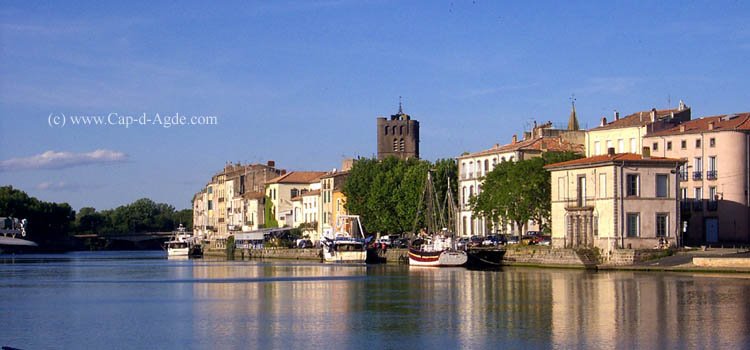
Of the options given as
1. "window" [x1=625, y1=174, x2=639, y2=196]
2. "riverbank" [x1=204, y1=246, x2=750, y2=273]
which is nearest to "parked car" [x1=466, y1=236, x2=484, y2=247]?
"riverbank" [x1=204, y1=246, x2=750, y2=273]

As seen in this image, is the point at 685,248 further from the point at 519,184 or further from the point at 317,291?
the point at 317,291

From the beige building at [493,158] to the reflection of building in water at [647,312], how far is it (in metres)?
37.9

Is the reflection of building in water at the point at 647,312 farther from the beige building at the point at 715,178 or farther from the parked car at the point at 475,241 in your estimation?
the parked car at the point at 475,241

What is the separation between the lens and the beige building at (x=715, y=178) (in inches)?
3349

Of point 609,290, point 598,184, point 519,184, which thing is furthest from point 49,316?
point 519,184

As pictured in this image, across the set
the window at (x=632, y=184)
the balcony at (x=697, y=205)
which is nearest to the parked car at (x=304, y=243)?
the balcony at (x=697, y=205)

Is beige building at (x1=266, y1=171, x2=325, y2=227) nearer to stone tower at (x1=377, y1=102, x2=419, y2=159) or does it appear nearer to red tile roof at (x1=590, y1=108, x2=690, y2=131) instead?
stone tower at (x1=377, y1=102, x2=419, y2=159)

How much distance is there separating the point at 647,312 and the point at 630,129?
157 feet

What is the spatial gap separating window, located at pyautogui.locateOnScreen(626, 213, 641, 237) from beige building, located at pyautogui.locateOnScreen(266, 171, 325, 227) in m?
82.0

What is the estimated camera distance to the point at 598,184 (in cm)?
8025

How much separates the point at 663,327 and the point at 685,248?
36.5 metres

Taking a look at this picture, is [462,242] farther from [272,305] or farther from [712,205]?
[272,305]

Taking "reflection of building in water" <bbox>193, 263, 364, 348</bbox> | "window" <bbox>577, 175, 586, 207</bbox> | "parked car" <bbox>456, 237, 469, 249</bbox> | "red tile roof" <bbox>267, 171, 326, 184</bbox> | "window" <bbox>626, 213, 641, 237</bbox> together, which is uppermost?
"red tile roof" <bbox>267, 171, 326, 184</bbox>

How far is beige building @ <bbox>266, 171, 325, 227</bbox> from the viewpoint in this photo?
158500 mm
